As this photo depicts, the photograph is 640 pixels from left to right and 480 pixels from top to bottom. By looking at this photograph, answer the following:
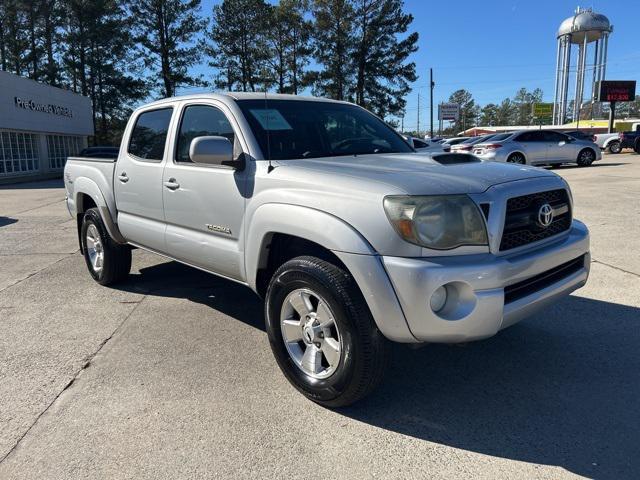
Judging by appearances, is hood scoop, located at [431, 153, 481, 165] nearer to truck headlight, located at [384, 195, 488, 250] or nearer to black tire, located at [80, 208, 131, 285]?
truck headlight, located at [384, 195, 488, 250]

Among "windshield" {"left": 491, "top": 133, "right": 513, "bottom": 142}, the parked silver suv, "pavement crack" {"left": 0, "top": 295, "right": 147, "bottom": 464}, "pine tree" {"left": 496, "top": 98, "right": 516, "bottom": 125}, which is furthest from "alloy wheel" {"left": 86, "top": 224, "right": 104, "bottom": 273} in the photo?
"pine tree" {"left": 496, "top": 98, "right": 516, "bottom": 125}

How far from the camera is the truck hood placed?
9.04 feet

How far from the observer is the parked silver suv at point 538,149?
1872 cm

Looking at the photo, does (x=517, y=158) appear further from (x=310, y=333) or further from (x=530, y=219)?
(x=310, y=333)

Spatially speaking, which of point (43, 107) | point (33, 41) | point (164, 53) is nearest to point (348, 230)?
point (43, 107)

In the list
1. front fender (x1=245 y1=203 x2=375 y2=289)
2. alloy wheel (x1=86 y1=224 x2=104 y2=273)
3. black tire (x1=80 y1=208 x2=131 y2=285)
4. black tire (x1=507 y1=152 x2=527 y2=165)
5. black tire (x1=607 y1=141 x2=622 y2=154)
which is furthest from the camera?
black tire (x1=607 y1=141 x2=622 y2=154)

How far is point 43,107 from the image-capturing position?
2984 cm

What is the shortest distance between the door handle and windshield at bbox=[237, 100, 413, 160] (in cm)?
85

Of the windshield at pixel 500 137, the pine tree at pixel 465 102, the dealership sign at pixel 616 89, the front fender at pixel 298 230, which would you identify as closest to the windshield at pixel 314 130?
the front fender at pixel 298 230

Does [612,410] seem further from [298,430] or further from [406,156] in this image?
[406,156]

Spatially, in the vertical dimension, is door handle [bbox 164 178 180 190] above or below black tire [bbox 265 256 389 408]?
above

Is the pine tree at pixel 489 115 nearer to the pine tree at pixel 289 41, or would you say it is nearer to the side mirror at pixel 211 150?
A: the pine tree at pixel 289 41

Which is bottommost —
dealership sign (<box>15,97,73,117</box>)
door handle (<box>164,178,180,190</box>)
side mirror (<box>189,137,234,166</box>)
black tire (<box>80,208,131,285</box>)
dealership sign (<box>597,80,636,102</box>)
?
black tire (<box>80,208,131,285</box>)

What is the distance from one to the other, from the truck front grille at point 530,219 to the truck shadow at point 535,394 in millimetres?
976
